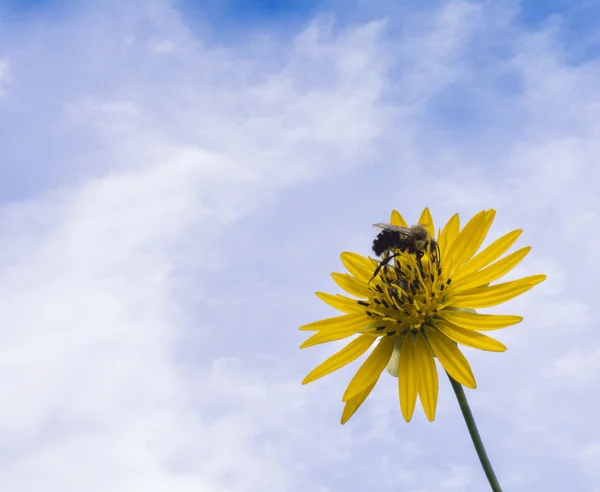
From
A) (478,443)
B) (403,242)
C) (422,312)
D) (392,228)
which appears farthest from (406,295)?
(478,443)

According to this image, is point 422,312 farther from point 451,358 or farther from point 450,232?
point 450,232

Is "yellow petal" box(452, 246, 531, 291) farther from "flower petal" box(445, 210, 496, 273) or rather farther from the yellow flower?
"flower petal" box(445, 210, 496, 273)

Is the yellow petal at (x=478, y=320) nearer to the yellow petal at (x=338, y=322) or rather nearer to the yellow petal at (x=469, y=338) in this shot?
the yellow petal at (x=469, y=338)

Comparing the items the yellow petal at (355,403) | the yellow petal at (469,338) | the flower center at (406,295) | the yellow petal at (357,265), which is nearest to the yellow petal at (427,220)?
the flower center at (406,295)

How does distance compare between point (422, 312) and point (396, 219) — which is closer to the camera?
point (422, 312)

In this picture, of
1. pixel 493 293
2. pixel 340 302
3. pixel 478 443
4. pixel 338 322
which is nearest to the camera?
pixel 478 443

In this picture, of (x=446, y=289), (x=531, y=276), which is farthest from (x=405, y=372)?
(x=531, y=276)

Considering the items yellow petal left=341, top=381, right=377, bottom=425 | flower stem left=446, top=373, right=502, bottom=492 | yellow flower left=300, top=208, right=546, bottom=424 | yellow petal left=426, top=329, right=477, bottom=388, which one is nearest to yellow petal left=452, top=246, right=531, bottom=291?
yellow flower left=300, top=208, right=546, bottom=424
